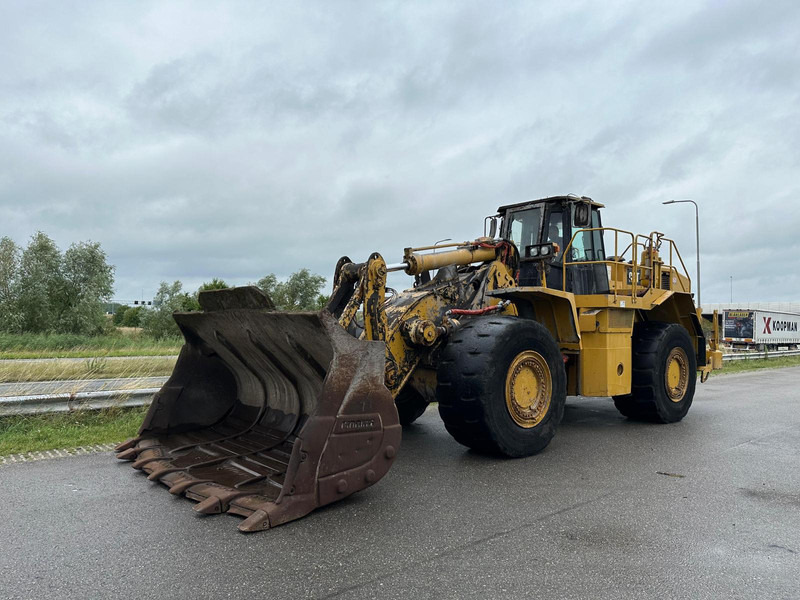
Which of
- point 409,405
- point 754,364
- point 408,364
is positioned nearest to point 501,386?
point 408,364

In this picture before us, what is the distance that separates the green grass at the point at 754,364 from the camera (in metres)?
19.7

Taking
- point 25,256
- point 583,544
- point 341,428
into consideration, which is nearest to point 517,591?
point 583,544

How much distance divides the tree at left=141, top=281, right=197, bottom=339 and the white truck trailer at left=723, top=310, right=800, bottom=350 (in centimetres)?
3211

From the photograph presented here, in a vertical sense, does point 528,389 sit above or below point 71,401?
above

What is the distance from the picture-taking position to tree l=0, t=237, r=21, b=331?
1437 inches

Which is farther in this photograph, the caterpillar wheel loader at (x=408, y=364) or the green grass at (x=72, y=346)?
the green grass at (x=72, y=346)

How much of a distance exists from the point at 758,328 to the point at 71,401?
37.7m

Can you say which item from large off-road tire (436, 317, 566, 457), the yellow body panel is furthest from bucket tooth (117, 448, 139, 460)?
the yellow body panel

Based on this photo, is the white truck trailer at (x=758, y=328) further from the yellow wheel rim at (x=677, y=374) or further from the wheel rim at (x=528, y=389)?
the wheel rim at (x=528, y=389)

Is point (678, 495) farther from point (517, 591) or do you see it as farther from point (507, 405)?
point (517, 591)

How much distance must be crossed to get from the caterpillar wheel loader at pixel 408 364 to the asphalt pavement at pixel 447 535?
10.5 inches

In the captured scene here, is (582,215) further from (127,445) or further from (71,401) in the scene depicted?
(71,401)

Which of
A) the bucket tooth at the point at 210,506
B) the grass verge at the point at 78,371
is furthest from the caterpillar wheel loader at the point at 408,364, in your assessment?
the grass verge at the point at 78,371

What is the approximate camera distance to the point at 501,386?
5.77 m
